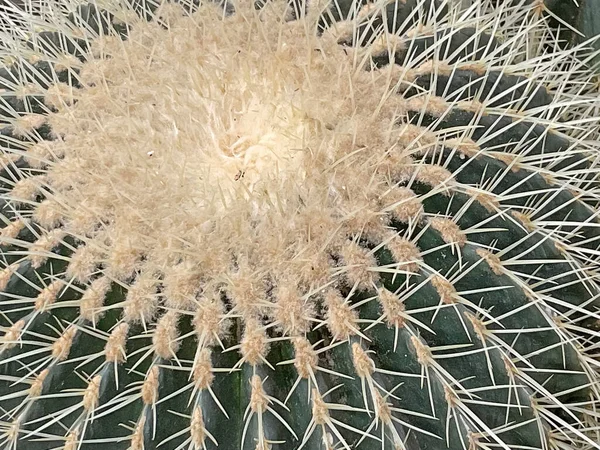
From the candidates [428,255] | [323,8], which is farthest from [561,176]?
[323,8]

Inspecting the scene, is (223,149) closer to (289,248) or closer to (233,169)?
(233,169)

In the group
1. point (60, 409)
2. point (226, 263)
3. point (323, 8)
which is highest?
point (323, 8)

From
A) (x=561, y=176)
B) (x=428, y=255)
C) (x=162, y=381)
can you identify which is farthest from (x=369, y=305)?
(x=561, y=176)

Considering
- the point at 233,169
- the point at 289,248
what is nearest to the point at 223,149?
the point at 233,169

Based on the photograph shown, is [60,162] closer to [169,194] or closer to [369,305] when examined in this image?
[169,194]

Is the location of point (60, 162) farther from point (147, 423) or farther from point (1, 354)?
point (147, 423)

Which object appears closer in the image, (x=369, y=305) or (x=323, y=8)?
(x=369, y=305)

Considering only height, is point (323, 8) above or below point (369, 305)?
above
